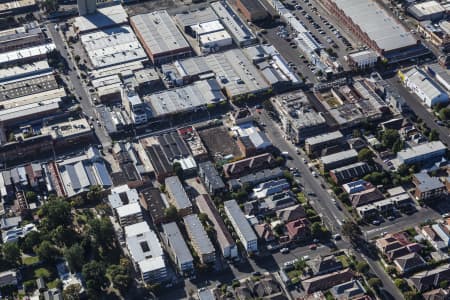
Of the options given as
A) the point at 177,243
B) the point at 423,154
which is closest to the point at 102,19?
the point at 177,243

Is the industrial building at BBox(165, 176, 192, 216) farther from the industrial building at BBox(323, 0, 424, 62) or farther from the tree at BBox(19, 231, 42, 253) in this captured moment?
the industrial building at BBox(323, 0, 424, 62)

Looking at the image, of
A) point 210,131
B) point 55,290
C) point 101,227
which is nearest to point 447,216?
point 210,131

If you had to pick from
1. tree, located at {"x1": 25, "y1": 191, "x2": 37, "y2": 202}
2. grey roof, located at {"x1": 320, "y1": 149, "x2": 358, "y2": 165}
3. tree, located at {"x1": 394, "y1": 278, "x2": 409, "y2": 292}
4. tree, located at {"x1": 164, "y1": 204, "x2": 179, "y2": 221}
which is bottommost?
tree, located at {"x1": 394, "y1": 278, "x2": 409, "y2": 292}

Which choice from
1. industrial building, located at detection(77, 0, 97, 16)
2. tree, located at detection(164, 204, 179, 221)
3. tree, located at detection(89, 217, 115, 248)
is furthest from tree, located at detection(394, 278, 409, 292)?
industrial building, located at detection(77, 0, 97, 16)

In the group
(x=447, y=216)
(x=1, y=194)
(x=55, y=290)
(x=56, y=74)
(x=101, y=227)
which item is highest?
(x=56, y=74)

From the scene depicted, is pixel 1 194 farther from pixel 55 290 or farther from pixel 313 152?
pixel 313 152

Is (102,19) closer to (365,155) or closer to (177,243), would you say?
(365,155)

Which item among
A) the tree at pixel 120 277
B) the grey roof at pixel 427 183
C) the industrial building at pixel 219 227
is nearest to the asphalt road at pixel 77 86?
the industrial building at pixel 219 227

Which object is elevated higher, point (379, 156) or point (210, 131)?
point (210, 131)
